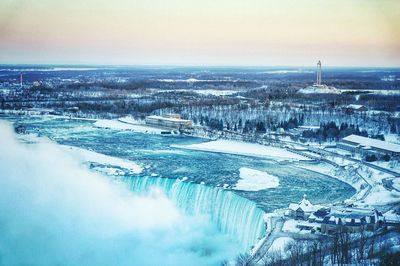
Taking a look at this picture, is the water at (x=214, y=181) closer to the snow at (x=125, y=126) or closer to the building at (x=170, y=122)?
the snow at (x=125, y=126)

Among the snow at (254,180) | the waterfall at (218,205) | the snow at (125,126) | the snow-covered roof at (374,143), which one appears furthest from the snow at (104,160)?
the snow-covered roof at (374,143)

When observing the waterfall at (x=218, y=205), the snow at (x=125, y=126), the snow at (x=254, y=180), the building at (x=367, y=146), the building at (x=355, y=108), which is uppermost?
the building at (x=355, y=108)

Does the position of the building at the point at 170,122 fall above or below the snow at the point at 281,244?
above

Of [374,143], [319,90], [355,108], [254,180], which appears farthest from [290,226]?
[319,90]

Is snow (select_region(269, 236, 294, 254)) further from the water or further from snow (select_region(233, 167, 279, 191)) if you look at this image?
snow (select_region(233, 167, 279, 191))

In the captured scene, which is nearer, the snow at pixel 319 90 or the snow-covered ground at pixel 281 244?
the snow-covered ground at pixel 281 244

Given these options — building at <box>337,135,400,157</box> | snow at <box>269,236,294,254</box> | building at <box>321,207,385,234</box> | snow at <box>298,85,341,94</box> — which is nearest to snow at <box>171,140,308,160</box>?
building at <box>337,135,400,157</box>
